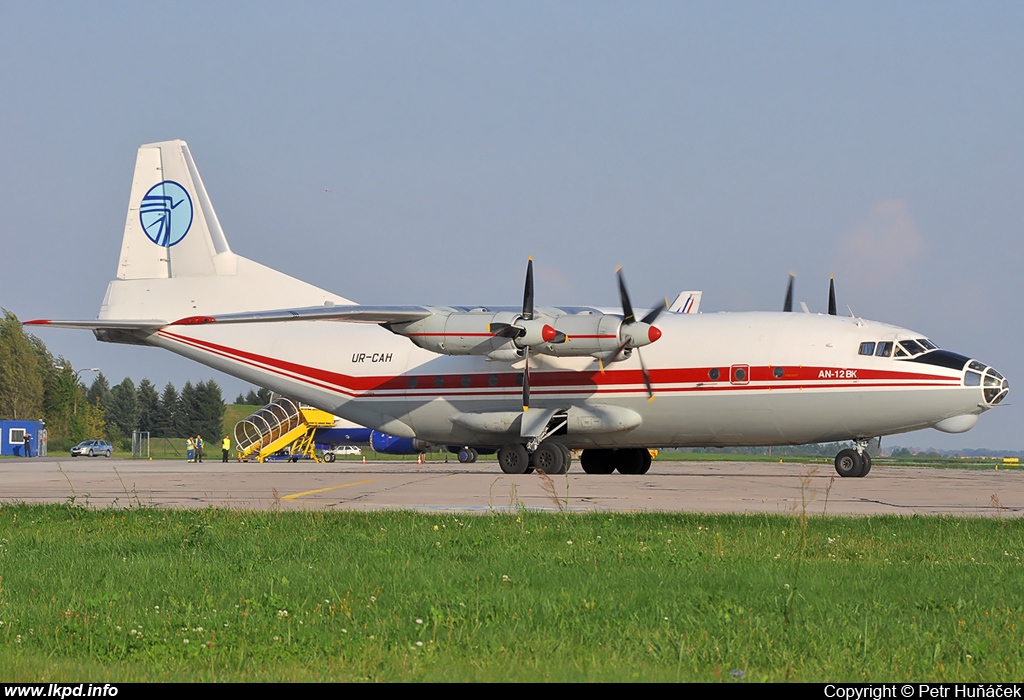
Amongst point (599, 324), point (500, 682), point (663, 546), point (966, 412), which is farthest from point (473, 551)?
point (966, 412)

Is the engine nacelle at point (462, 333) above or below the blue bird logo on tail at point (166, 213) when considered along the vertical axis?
below

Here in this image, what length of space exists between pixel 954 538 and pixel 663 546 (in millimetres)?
3923

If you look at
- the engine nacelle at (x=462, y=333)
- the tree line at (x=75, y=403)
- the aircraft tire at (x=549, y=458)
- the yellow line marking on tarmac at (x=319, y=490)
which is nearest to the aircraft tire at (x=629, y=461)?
the aircraft tire at (x=549, y=458)

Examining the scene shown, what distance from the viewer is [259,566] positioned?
10.4m

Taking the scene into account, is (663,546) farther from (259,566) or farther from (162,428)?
(162,428)

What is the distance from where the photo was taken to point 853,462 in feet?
93.6

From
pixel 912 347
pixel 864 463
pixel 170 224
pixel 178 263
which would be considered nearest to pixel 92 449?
pixel 170 224

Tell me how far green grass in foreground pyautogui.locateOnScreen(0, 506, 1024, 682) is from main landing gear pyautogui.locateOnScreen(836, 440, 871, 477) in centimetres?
1507

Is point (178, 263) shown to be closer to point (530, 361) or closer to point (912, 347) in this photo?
point (530, 361)

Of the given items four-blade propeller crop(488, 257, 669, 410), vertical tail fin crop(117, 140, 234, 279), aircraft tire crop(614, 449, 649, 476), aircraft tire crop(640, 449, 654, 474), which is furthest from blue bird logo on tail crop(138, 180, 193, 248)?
aircraft tire crop(640, 449, 654, 474)

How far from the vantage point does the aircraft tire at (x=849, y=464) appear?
28469mm

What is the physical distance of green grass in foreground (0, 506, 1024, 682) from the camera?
21.6 ft

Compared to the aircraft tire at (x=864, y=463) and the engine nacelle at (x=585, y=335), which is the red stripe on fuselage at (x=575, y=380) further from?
the aircraft tire at (x=864, y=463)

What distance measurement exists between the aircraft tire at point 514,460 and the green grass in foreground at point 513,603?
16762 millimetres
